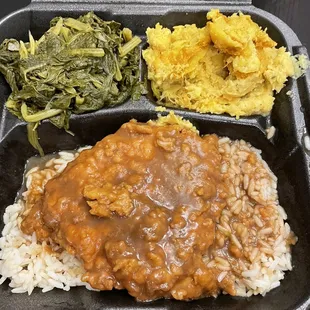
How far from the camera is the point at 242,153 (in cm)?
311

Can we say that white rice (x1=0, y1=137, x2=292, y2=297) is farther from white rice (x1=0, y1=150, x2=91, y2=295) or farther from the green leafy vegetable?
the green leafy vegetable

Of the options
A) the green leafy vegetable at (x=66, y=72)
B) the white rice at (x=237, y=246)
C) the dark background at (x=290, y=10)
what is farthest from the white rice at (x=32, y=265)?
the dark background at (x=290, y=10)

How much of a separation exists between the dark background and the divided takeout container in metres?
0.75

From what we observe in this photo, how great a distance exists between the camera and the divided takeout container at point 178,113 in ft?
9.06

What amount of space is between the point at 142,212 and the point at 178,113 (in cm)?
82

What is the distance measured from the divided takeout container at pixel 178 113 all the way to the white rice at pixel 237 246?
0.05 meters

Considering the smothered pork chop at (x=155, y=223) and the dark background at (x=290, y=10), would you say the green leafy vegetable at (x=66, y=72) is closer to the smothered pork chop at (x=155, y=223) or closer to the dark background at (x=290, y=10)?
the smothered pork chop at (x=155, y=223)

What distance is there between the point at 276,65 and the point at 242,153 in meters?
0.62

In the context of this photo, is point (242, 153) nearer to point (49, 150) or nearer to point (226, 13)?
point (226, 13)

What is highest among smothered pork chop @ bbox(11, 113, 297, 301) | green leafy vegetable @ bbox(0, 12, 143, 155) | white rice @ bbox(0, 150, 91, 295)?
green leafy vegetable @ bbox(0, 12, 143, 155)

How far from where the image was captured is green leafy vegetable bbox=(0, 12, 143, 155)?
115 inches

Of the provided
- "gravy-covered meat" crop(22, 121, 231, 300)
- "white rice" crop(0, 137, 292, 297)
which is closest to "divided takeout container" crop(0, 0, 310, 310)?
"white rice" crop(0, 137, 292, 297)

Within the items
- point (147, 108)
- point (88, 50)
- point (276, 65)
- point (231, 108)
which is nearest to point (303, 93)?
point (276, 65)

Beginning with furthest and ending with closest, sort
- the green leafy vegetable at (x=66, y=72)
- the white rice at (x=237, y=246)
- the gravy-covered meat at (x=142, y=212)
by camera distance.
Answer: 1. the green leafy vegetable at (x=66, y=72)
2. the white rice at (x=237, y=246)
3. the gravy-covered meat at (x=142, y=212)
